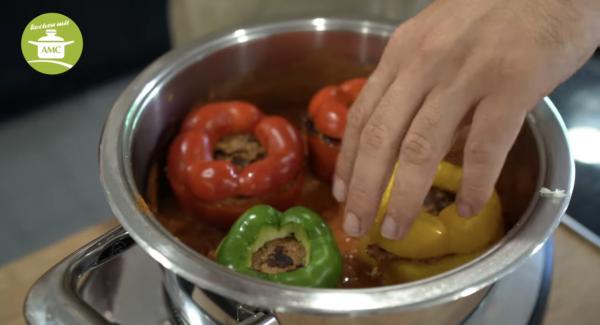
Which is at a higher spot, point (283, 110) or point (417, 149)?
point (417, 149)

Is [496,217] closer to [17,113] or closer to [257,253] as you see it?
[257,253]

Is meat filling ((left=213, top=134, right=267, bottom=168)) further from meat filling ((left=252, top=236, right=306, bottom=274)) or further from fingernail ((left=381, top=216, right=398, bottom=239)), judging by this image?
fingernail ((left=381, top=216, right=398, bottom=239))

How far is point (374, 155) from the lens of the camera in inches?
23.3

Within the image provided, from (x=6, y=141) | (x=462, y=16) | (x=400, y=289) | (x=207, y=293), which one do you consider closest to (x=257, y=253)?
(x=207, y=293)

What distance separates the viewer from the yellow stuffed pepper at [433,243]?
28.0 inches

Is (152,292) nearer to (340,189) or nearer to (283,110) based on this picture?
(340,189)

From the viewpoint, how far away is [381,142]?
1.92 ft

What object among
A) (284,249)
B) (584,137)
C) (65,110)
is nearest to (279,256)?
(284,249)

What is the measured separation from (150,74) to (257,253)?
274mm

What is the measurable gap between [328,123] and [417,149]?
1.07 ft

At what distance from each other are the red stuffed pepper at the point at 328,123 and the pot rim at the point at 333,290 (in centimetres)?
25

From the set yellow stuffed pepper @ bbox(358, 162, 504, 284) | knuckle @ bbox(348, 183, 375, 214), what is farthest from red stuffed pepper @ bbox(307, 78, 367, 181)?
knuckle @ bbox(348, 183, 375, 214)

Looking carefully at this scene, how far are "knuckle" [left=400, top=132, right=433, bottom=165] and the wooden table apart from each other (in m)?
0.31

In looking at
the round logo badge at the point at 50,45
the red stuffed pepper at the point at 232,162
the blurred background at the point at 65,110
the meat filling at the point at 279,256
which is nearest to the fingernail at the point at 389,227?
the meat filling at the point at 279,256
